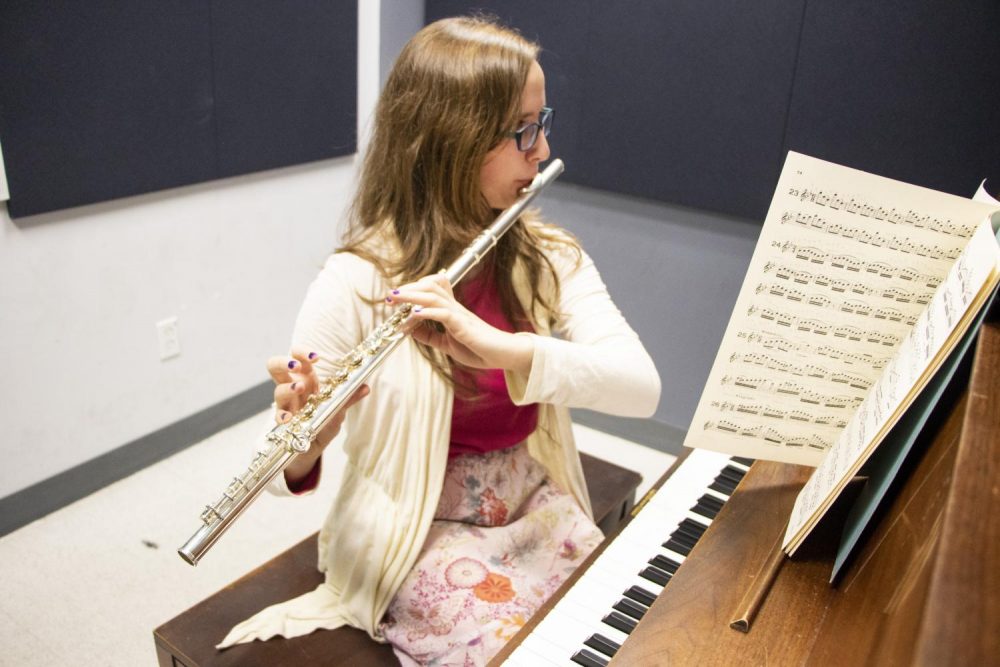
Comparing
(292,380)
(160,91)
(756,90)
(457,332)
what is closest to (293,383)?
(292,380)

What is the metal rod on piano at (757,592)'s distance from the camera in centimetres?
84

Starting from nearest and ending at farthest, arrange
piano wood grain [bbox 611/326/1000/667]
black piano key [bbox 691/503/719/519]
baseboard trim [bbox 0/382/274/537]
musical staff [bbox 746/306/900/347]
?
piano wood grain [bbox 611/326/1000/667], musical staff [bbox 746/306/900/347], black piano key [bbox 691/503/719/519], baseboard trim [bbox 0/382/274/537]

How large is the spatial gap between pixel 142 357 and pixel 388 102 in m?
1.34

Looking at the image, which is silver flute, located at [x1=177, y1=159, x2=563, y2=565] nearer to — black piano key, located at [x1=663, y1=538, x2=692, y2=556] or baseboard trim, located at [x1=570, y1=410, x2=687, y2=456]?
black piano key, located at [x1=663, y1=538, x2=692, y2=556]

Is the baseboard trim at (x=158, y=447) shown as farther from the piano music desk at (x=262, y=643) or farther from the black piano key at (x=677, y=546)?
the black piano key at (x=677, y=546)

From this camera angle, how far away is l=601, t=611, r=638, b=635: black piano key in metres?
0.95

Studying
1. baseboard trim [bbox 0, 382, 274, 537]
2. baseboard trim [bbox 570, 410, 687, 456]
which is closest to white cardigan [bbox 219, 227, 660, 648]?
baseboard trim [bbox 0, 382, 274, 537]

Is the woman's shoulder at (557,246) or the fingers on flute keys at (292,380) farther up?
the woman's shoulder at (557,246)

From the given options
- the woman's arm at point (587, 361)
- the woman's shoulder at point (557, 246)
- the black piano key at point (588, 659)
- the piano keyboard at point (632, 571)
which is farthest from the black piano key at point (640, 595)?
the woman's shoulder at point (557, 246)

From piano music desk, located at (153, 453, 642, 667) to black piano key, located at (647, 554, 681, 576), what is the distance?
437mm

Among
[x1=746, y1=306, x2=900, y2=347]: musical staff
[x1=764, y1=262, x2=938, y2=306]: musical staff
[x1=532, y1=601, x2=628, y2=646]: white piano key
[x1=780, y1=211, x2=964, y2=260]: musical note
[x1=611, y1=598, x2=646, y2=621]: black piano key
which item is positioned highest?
[x1=780, y1=211, x2=964, y2=260]: musical note

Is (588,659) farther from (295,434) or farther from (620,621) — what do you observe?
(295,434)

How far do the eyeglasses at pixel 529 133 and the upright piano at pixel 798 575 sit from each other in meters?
0.59

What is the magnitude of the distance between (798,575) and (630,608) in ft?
0.67
